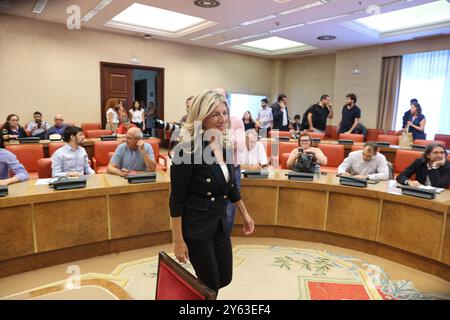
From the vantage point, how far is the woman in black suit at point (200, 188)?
1.36 meters

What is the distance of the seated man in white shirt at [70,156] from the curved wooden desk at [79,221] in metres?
0.40

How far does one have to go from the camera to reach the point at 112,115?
302 inches

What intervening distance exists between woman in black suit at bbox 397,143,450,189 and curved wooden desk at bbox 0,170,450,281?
307 mm

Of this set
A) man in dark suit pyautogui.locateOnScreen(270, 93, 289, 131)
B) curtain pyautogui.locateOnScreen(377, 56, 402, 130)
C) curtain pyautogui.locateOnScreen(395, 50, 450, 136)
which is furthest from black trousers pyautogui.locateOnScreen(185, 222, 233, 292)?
curtain pyautogui.locateOnScreen(377, 56, 402, 130)

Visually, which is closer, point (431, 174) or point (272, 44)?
point (431, 174)

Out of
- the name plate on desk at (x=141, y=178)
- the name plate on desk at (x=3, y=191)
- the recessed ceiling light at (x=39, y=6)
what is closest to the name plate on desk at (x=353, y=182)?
the name plate on desk at (x=141, y=178)

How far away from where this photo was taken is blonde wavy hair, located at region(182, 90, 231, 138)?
1.35 meters

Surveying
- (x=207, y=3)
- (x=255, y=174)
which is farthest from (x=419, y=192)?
(x=207, y=3)

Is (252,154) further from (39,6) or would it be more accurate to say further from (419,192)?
(39,6)

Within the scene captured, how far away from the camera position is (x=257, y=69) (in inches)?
426

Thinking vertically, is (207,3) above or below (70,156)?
above

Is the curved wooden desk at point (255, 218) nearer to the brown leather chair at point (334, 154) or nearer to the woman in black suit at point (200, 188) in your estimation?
the brown leather chair at point (334, 154)

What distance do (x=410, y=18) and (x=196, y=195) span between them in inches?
295

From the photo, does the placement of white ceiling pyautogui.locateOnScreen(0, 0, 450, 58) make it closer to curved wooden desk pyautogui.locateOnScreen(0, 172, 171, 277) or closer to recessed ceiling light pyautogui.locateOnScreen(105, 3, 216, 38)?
recessed ceiling light pyautogui.locateOnScreen(105, 3, 216, 38)
